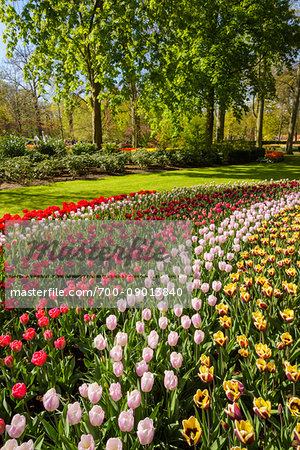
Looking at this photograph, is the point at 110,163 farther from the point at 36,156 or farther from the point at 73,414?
the point at 73,414

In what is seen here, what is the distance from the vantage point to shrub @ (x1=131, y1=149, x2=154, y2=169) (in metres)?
16.2

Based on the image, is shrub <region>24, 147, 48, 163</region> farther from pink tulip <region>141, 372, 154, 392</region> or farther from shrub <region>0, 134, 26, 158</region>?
pink tulip <region>141, 372, 154, 392</region>

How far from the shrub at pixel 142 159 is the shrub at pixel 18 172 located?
6261mm

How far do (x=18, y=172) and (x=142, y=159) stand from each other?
268 inches

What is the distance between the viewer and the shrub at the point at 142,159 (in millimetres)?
16234

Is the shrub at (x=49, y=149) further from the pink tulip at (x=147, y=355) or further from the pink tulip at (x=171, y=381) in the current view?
the pink tulip at (x=171, y=381)

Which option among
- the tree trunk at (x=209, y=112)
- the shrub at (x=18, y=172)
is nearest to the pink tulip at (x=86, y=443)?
the shrub at (x=18, y=172)

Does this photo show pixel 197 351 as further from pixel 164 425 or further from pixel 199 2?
pixel 199 2

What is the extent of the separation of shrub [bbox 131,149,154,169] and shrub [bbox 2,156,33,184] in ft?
20.5

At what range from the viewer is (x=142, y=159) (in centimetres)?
1616

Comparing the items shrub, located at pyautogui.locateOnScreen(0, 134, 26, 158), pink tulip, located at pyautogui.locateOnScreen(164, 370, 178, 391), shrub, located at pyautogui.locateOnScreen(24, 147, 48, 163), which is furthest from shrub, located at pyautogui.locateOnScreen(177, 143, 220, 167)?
pink tulip, located at pyautogui.locateOnScreen(164, 370, 178, 391)

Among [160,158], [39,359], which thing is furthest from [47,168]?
[39,359]

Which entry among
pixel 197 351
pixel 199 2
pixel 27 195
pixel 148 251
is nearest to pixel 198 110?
pixel 199 2

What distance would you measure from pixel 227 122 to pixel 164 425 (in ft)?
151
